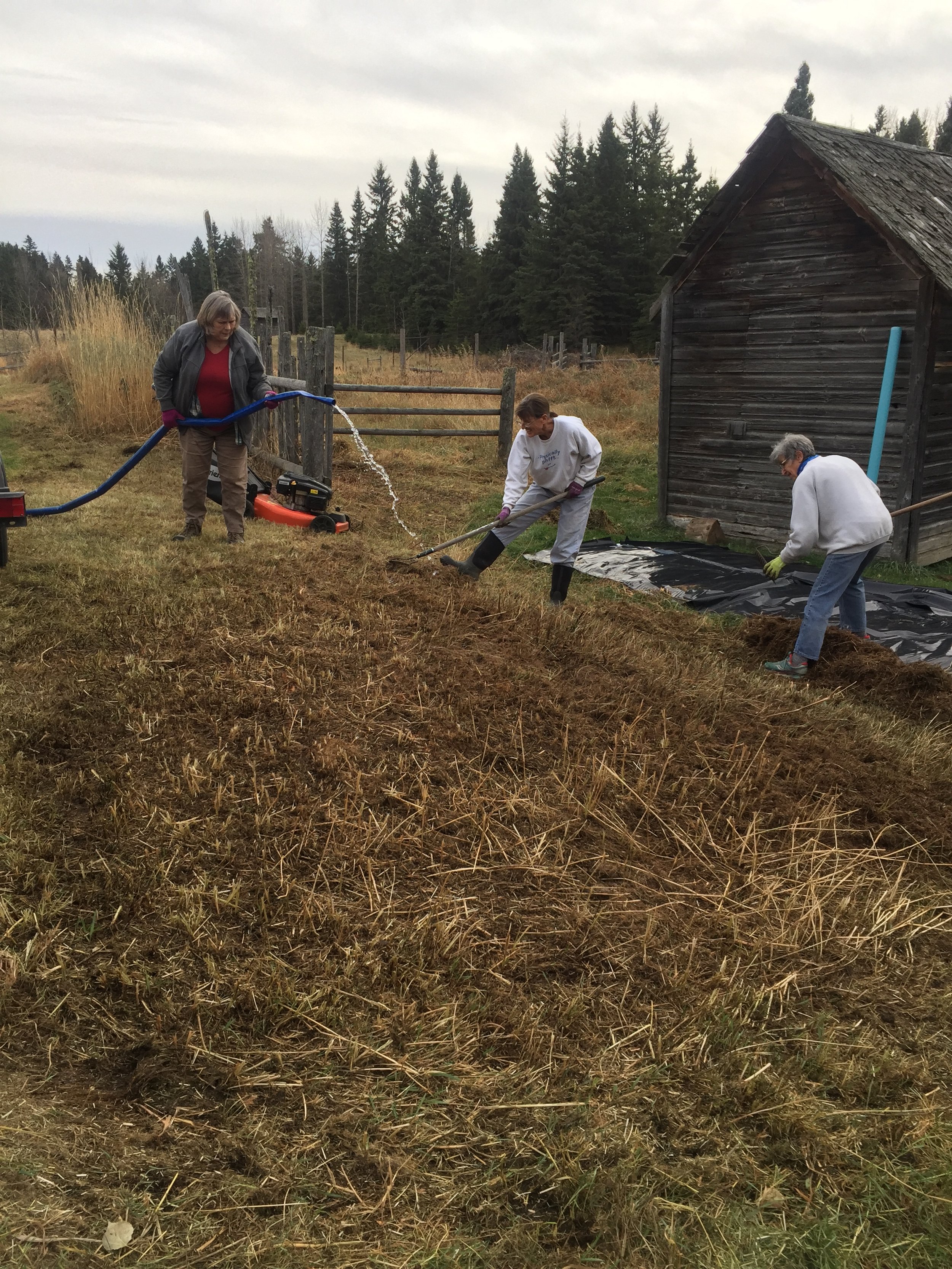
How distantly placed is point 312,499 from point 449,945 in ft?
18.1

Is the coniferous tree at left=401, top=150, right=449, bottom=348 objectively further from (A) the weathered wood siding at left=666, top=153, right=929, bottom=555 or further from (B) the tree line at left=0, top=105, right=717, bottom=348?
(A) the weathered wood siding at left=666, top=153, right=929, bottom=555

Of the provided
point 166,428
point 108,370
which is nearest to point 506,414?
point 108,370

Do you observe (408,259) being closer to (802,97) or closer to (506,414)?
(802,97)

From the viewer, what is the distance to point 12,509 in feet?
17.7

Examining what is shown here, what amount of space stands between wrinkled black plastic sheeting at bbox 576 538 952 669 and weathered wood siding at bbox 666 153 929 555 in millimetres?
1418

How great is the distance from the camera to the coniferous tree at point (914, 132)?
5312 centimetres

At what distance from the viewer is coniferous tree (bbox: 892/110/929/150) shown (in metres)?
53.1

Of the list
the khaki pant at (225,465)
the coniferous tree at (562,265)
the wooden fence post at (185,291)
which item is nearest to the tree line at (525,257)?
the coniferous tree at (562,265)

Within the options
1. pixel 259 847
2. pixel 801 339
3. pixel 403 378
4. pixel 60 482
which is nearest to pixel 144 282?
pixel 60 482

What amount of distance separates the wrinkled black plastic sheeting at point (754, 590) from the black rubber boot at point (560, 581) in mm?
1246

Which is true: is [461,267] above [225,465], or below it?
above

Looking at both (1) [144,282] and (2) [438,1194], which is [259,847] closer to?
(2) [438,1194]

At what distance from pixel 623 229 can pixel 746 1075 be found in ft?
154

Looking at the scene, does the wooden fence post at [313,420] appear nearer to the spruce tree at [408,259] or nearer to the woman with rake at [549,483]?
the woman with rake at [549,483]
